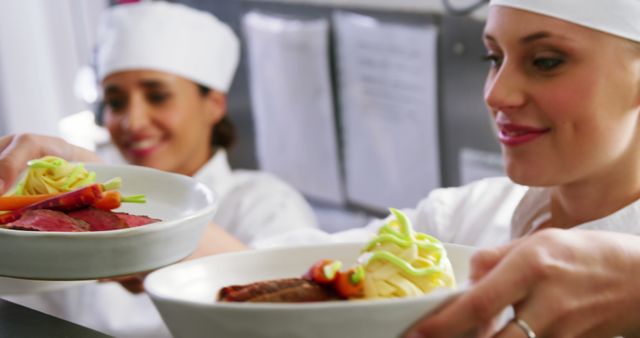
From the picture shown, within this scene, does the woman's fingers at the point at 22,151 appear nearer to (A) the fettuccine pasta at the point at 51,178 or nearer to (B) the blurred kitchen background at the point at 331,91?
(A) the fettuccine pasta at the point at 51,178

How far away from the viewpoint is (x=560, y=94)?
3.64 feet

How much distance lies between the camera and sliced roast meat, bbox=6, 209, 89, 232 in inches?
27.9

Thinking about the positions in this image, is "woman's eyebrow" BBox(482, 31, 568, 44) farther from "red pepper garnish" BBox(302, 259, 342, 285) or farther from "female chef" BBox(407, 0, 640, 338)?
"red pepper garnish" BBox(302, 259, 342, 285)

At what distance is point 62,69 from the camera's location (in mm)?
3000

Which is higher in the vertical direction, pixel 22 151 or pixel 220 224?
pixel 22 151

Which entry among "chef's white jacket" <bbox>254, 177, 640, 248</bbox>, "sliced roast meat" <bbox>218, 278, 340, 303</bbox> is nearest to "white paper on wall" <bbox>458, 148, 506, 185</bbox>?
"chef's white jacket" <bbox>254, 177, 640, 248</bbox>

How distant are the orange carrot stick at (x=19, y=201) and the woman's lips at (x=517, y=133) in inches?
23.7

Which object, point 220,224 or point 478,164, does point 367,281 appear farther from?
point 220,224

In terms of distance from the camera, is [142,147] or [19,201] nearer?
[19,201]

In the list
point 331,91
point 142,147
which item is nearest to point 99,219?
point 142,147

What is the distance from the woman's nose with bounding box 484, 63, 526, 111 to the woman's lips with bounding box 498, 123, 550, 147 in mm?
30

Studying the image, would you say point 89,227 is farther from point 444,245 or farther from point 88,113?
point 88,113

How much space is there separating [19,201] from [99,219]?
10cm

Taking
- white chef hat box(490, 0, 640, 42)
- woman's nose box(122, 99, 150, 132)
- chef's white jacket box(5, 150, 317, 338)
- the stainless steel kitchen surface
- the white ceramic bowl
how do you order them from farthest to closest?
woman's nose box(122, 99, 150, 132)
chef's white jacket box(5, 150, 317, 338)
the stainless steel kitchen surface
white chef hat box(490, 0, 640, 42)
the white ceramic bowl
